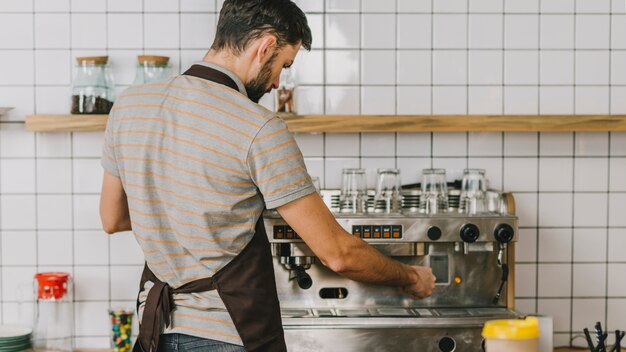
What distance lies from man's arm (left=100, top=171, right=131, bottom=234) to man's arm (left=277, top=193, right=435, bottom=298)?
0.42 m

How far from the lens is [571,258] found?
9.61 ft

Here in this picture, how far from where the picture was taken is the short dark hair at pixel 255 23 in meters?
1.74

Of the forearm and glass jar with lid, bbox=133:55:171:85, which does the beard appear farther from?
glass jar with lid, bbox=133:55:171:85

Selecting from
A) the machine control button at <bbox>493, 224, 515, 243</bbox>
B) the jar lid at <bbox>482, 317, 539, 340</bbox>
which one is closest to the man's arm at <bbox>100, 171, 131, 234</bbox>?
the jar lid at <bbox>482, 317, 539, 340</bbox>

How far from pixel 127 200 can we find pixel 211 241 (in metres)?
0.31

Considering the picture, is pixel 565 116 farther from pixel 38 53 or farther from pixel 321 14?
pixel 38 53

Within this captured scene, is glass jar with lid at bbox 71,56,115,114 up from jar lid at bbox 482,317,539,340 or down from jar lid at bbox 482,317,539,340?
up

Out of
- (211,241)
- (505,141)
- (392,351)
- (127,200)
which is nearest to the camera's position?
(211,241)

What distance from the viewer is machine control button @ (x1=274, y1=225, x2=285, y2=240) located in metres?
2.43

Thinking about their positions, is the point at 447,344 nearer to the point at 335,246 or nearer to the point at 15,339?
the point at 335,246

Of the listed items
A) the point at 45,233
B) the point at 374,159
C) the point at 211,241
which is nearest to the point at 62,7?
the point at 45,233

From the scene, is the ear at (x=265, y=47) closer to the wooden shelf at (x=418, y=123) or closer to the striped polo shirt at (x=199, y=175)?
the striped polo shirt at (x=199, y=175)

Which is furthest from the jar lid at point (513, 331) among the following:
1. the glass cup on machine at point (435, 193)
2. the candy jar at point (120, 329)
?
the candy jar at point (120, 329)

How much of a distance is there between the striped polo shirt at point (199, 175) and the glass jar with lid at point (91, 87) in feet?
3.35
